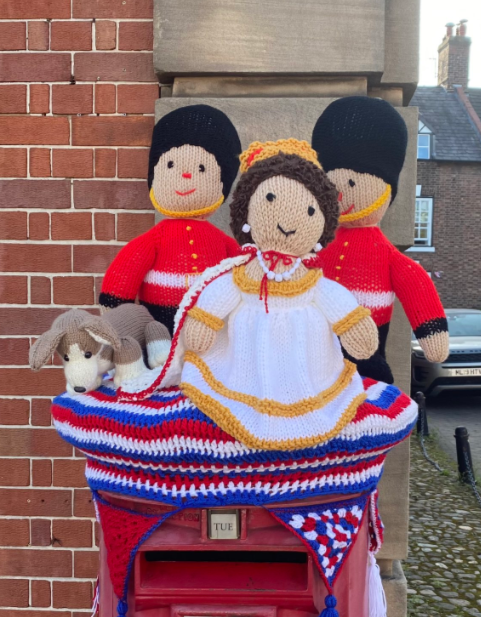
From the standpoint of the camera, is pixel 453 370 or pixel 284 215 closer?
pixel 284 215

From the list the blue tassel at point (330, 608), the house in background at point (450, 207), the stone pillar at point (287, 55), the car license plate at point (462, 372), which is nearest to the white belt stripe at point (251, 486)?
the blue tassel at point (330, 608)

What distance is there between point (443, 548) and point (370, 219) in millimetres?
2856

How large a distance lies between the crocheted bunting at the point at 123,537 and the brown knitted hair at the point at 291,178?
0.79 m

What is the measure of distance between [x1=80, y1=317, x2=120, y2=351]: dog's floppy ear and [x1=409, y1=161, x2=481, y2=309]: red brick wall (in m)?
20.5

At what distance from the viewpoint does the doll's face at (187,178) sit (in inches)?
80.1

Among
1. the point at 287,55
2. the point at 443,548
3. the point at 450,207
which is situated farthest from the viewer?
the point at 450,207

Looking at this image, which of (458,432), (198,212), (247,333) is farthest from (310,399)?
(458,432)

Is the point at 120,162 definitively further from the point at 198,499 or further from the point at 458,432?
the point at 458,432

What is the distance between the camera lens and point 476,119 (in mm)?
21719

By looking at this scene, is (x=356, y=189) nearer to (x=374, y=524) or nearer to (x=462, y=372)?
(x=374, y=524)

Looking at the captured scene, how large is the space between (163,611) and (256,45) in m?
2.00

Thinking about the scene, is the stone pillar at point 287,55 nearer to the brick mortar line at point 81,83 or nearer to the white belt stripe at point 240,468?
the brick mortar line at point 81,83

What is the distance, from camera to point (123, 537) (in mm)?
1559

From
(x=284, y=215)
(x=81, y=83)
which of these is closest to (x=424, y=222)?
(x=81, y=83)
